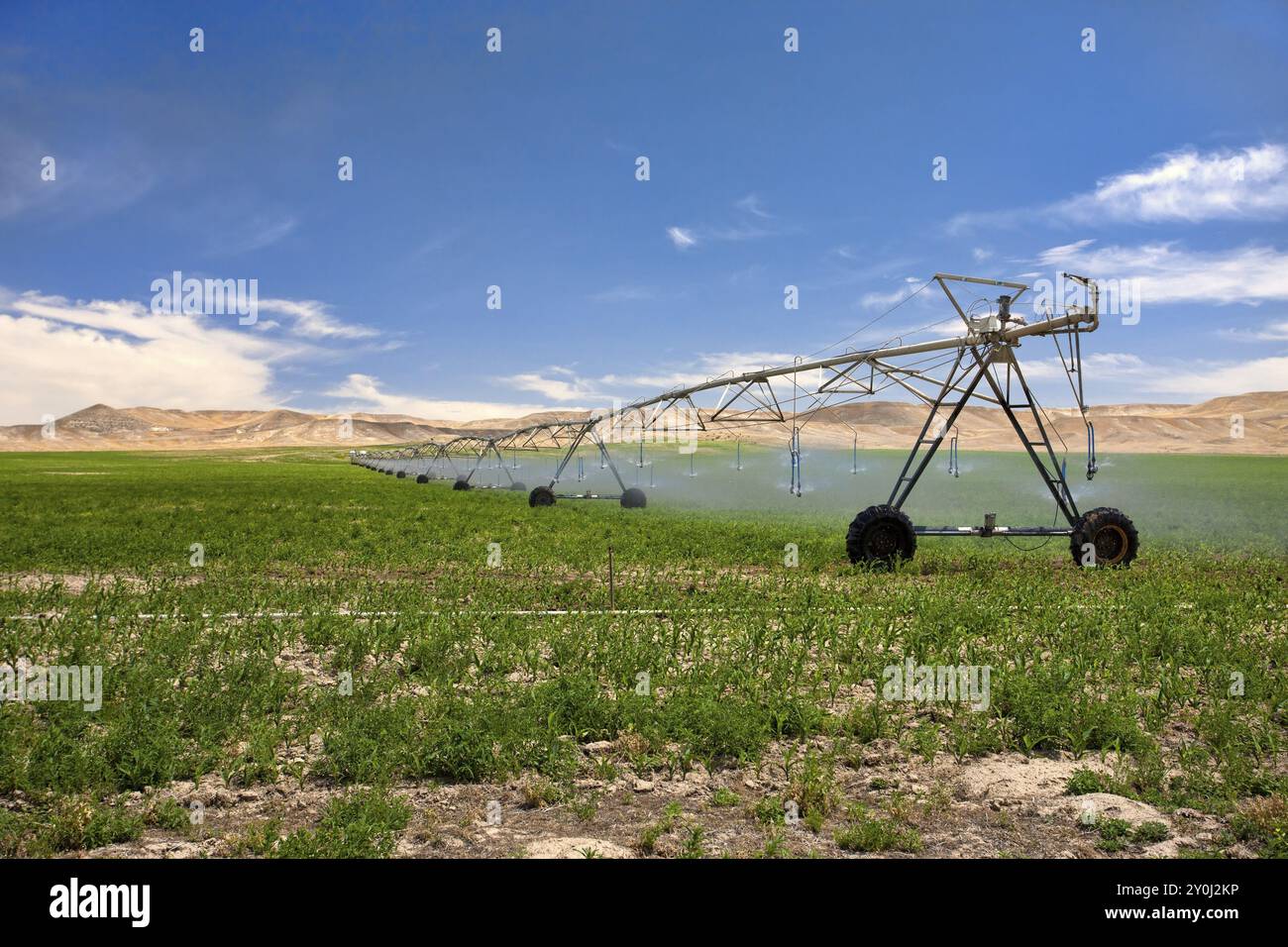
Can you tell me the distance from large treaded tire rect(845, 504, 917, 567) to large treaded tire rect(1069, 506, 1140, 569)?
3757 millimetres

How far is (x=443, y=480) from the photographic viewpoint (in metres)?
69.8

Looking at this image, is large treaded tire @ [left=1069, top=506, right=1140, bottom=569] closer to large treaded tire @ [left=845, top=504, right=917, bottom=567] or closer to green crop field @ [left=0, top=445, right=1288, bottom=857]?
green crop field @ [left=0, top=445, right=1288, bottom=857]

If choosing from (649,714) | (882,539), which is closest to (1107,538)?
(882,539)

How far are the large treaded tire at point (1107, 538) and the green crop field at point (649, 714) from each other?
1.00 metres

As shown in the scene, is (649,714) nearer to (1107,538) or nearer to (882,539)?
(882,539)

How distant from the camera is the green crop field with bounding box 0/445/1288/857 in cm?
566

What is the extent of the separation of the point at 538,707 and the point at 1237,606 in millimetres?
10963

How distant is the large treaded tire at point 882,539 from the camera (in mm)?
17266

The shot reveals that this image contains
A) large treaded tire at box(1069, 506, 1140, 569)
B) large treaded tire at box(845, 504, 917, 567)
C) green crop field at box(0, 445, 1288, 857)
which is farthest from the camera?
large treaded tire at box(1069, 506, 1140, 569)

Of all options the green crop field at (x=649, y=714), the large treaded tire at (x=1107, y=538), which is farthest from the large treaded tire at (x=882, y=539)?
the large treaded tire at (x=1107, y=538)

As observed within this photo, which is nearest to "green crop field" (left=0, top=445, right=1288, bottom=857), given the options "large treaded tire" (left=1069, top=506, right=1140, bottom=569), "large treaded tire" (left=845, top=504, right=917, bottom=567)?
"large treaded tire" (left=845, top=504, right=917, bottom=567)

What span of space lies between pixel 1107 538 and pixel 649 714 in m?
14.3

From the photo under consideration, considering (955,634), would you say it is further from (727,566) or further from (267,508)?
(267,508)

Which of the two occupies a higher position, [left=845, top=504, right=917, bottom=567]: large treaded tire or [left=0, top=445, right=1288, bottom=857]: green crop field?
[left=845, top=504, right=917, bottom=567]: large treaded tire
